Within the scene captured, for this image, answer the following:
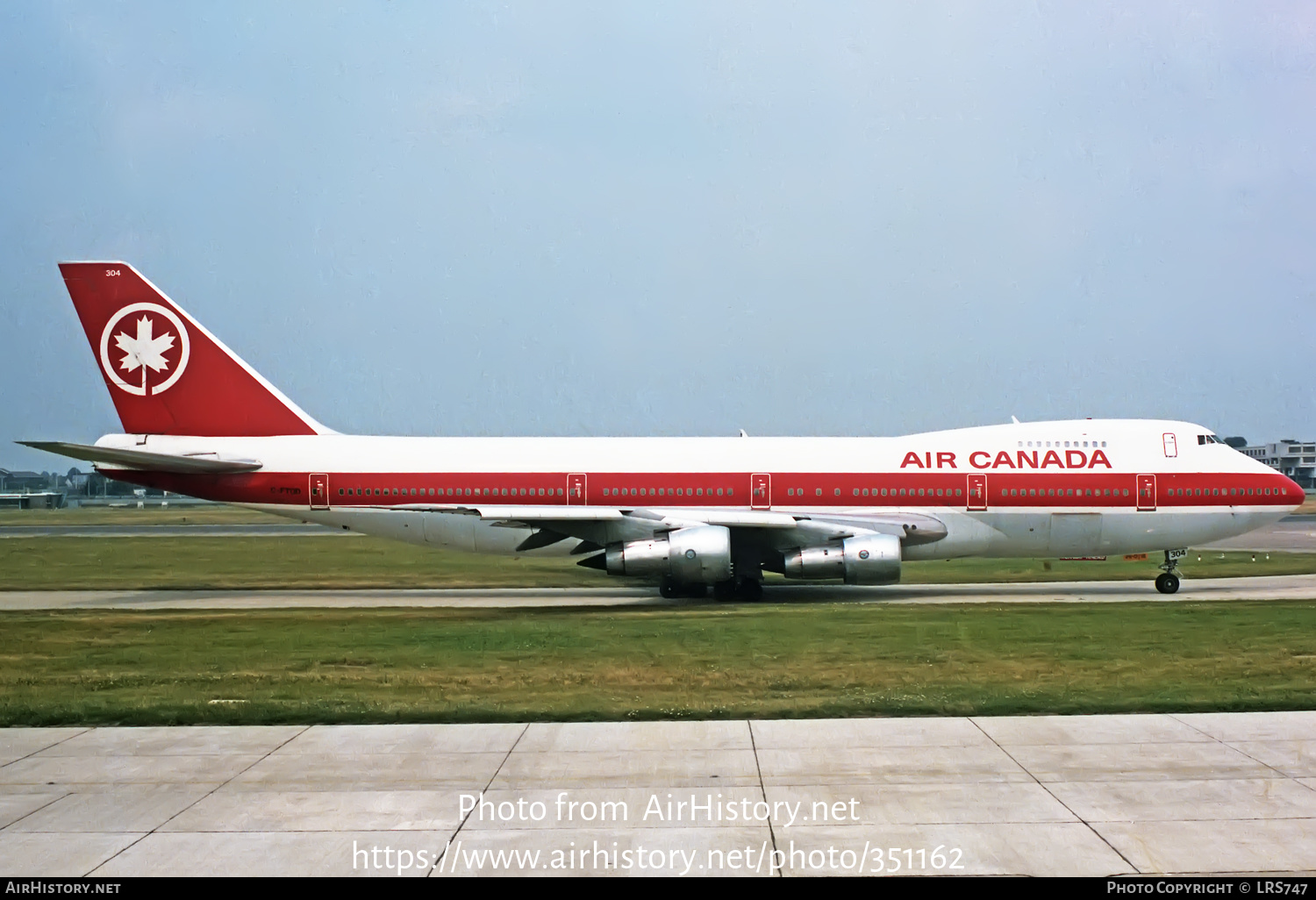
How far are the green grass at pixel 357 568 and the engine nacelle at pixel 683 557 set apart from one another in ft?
18.8

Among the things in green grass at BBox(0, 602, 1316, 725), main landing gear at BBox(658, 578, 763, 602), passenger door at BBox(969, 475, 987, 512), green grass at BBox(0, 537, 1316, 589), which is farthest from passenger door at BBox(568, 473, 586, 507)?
passenger door at BBox(969, 475, 987, 512)

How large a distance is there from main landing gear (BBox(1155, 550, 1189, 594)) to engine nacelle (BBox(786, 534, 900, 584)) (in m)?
6.02

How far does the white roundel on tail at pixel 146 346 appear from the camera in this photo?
90.4 feet

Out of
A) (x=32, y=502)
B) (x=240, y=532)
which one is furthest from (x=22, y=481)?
(x=240, y=532)

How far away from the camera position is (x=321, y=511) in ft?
88.6

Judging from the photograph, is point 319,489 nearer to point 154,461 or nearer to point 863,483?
point 154,461

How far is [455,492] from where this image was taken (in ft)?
87.1

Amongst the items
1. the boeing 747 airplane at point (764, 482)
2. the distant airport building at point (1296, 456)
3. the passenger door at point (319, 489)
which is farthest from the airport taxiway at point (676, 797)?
the distant airport building at point (1296, 456)

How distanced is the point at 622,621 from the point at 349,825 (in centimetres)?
1226

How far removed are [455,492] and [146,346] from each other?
8071 mm

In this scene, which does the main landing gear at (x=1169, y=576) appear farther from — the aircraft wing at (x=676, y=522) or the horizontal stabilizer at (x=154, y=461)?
the horizontal stabilizer at (x=154, y=461)

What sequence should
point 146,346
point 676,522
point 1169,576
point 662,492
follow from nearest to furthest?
point 676,522 < point 1169,576 < point 662,492 < point 146,346

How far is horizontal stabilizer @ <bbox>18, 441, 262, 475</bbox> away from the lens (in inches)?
991

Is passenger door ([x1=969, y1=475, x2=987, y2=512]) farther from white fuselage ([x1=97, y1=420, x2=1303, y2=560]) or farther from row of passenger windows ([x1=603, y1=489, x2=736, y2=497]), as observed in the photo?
row of passenger windows ([x1=603, y1=489, x2=736, y2=497])
